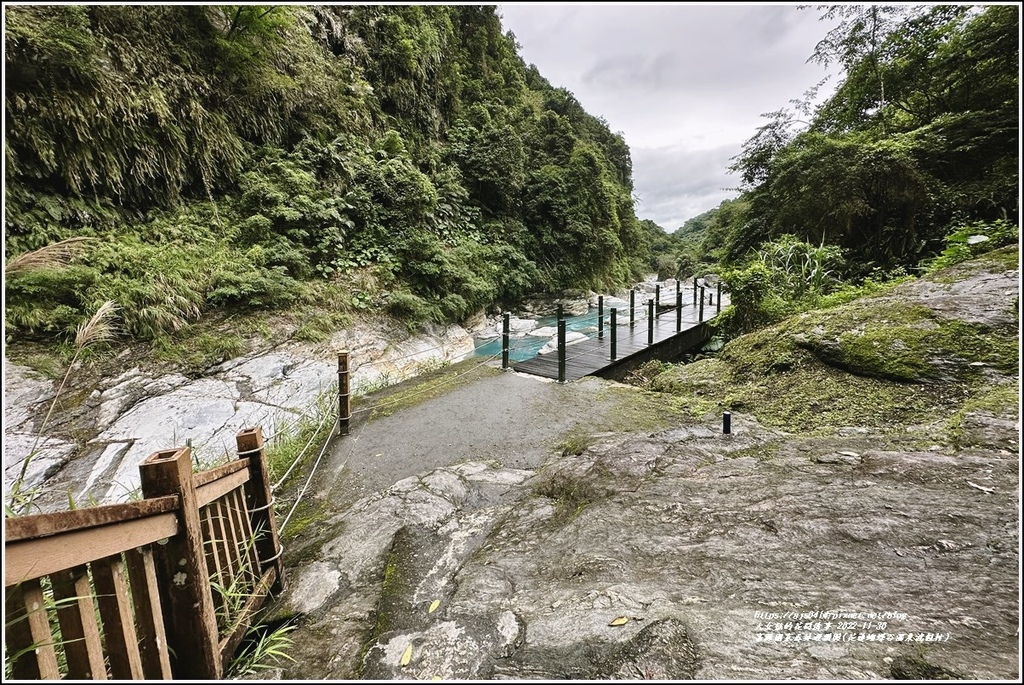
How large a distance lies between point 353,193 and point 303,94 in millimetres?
2404

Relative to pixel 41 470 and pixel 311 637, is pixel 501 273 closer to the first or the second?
pixel 41 470

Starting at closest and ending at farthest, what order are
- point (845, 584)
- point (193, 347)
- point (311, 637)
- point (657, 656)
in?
1. point (657, 656)
2. point (845, 584)
3. point (311, 637)
4. point (193, 347)

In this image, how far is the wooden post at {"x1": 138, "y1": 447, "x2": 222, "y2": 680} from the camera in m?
A: 1.29

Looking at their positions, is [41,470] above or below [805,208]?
below

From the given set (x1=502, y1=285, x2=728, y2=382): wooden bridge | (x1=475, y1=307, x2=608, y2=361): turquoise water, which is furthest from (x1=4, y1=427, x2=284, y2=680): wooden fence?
(x1=475, y1=307, x2=608, y2=361): turquoise water

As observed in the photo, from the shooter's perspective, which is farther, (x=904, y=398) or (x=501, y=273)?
(x=501, y=273)

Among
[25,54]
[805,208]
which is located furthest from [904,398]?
[25,54]

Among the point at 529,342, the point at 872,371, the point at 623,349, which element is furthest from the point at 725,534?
the point at 529,342

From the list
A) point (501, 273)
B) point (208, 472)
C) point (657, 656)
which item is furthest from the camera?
point (501, 273)

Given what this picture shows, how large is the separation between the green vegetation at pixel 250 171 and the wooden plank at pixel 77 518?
4.89 m

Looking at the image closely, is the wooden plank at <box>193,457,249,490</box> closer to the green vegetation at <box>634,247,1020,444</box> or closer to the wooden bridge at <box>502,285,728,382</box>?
the green vegetation at <box>634,247,1020,444</box>

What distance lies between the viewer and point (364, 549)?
7.39 feet

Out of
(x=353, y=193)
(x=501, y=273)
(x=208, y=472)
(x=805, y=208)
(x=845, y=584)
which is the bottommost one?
(x=845, y=584)

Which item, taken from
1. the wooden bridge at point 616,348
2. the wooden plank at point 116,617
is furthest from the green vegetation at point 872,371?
the wooden plank at point 116,617
